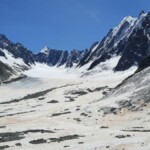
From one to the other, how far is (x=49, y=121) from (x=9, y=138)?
18.9 metres

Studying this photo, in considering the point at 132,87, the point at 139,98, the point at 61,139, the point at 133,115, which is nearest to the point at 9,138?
the point at 61,139

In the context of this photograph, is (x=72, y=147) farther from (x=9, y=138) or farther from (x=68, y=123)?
(x=68, y=123)

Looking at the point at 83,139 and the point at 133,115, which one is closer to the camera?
the point at 83,139

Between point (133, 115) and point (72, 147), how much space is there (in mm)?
27438

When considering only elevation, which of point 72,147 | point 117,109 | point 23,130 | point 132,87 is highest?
point 132,87

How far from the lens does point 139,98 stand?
81.7m

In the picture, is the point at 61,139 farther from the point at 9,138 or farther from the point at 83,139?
the point at 9,138

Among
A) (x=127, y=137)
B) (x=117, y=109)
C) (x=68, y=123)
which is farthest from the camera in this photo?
(x=117, y=109)

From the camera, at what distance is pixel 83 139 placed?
5341 cm

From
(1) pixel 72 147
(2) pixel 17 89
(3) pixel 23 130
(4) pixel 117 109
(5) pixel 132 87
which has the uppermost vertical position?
(2) pixel 17 89

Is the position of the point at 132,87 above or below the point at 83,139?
above

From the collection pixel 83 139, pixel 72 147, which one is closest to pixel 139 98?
pixel 83 139

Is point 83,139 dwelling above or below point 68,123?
below

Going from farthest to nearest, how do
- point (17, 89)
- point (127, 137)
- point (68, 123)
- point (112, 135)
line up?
point (17, 89), point (68, 123), point (112, 135), point (127, 137)
